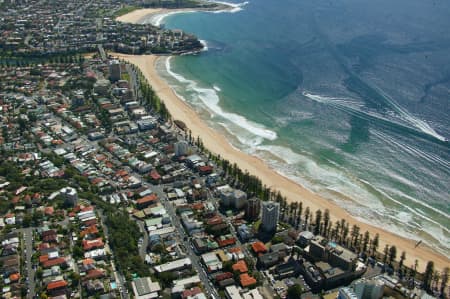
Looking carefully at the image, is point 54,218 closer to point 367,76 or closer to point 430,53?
point 367,76

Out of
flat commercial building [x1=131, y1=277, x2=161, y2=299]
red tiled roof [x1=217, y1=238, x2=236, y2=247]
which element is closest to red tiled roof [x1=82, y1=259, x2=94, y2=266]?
flat commercial building [x1=131, y1=277, x2=161, y2=299]

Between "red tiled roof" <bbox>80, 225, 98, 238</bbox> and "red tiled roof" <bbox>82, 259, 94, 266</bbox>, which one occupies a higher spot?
"red tiled roof" <bbox>80, 225, 98, 238</bbox>

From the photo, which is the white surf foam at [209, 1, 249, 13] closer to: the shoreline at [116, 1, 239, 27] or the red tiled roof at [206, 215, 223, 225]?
the shoreline at [116, 1, 239, 27]

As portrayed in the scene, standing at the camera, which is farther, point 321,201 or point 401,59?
point 401,59

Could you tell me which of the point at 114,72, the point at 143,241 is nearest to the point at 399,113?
the point at 143,241

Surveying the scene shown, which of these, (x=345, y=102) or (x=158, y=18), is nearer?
(x=345, y=102)

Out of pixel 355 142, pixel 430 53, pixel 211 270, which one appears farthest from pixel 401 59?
pixel 211 270

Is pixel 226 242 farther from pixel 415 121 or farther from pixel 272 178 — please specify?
pixel 415 121
